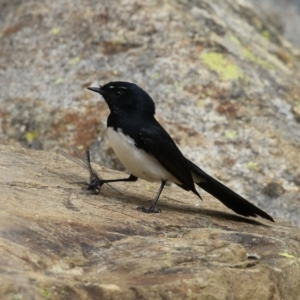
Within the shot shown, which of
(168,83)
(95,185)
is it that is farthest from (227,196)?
(168,83)

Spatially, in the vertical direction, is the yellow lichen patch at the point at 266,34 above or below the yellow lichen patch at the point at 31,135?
above

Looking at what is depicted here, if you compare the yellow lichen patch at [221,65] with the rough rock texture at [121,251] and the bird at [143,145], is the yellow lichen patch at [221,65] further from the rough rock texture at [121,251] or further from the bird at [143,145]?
the rough rock texture at [121,251]

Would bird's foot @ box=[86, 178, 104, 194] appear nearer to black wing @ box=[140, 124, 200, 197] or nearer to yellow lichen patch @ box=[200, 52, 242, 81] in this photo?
black wing @ box=[140, 124, 200, 197]

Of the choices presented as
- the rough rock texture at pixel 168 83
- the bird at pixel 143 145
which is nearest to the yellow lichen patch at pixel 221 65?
the rough rock texture at pixel 168 83

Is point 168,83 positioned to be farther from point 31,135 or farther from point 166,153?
point 166,153

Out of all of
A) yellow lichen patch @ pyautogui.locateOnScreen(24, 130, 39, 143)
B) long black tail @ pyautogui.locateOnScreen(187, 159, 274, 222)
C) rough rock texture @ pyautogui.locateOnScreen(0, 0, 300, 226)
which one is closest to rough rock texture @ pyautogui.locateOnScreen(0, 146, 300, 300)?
long black tail @ pyautogui.locateOnScreen(187, 159, 274, 222)

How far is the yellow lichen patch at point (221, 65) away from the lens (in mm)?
9367

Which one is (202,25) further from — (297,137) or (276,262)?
(276,262)

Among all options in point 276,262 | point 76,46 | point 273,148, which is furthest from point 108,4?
point 276,262

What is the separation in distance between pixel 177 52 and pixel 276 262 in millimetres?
4894

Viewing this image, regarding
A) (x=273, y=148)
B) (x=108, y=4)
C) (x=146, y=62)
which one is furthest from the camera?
(x=108, y=4)

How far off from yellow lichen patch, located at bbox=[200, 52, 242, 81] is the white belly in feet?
9.41

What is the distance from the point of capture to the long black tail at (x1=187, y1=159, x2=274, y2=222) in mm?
6957

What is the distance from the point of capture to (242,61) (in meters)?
9.68
